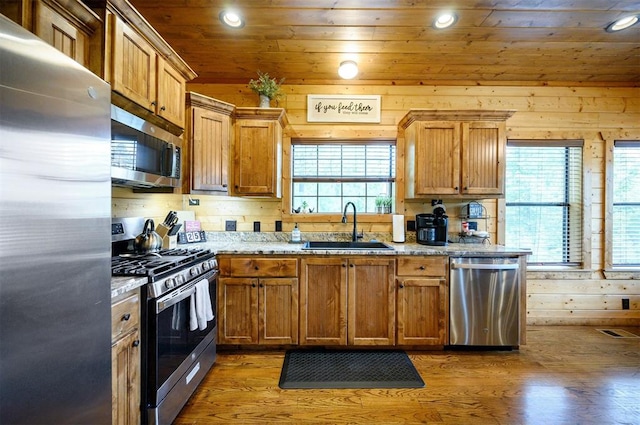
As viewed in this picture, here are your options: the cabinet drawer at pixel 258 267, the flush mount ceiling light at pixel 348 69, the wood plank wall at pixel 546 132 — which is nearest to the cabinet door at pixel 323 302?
the cabinet drawer at pixel 258 267

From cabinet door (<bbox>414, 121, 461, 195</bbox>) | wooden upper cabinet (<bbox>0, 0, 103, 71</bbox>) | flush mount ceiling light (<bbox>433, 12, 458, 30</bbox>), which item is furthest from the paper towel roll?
wooden upper cabinet (<bbox>0, 0, 103, 71</bbox>)

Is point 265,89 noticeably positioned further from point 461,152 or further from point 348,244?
point 461,152

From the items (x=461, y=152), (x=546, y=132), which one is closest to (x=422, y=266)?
(x=461, y=152)

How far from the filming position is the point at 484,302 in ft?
8.21

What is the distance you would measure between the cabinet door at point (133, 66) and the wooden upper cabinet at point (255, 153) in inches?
37.0

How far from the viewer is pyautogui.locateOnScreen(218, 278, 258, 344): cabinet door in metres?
2.47

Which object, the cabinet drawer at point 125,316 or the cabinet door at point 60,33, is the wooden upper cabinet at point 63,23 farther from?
the cabinet drawer at point 125,316

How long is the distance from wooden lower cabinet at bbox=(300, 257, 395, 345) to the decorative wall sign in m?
1.66

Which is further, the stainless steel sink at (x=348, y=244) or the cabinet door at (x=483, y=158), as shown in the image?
the stainless steel sink at (x=348, y=244)

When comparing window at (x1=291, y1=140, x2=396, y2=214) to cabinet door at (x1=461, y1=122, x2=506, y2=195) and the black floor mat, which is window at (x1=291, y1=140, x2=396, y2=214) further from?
the black floor mat

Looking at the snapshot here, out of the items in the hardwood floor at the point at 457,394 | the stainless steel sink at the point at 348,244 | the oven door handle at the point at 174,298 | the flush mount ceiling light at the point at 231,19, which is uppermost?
the flush mount ceiling light at the point at 231,19

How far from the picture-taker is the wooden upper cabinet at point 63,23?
121 cm

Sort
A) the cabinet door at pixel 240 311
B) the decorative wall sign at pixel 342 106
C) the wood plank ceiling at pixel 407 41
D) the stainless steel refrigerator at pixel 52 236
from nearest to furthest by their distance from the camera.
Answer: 1. the stainless steel refrigerator at pixel 52 236
2. the wood plank ceiling at pixel 407 41
3. the cabinet door at pixel 240 311
4. the decorative wall sign at pixel 342 106

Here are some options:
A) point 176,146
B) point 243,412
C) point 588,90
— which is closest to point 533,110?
Answer: point 588,90
